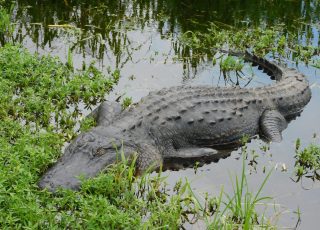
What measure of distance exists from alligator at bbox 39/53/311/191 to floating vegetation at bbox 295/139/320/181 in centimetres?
51

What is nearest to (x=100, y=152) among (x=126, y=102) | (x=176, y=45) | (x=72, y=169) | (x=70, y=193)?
(x=72, y=169)

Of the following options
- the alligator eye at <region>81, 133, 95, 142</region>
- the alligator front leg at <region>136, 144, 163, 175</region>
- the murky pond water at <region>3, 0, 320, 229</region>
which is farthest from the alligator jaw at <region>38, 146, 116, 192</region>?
the murky pond water at <region>3, 0, 320, 229</region>

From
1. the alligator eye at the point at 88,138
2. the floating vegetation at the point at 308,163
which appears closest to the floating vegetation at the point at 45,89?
the alligator eye at the point at 88,138

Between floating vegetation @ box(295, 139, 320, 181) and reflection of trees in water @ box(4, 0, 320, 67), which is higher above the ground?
reflection of trees in water @ box(4, 0, 320, 67)

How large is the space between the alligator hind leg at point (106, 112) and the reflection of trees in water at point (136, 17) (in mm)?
1705

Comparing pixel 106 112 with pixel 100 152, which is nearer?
pixel 100 152

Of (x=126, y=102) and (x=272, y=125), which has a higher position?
(x=126, y=102)

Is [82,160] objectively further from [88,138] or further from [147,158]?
[147,158]

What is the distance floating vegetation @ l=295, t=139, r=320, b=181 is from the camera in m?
5.98

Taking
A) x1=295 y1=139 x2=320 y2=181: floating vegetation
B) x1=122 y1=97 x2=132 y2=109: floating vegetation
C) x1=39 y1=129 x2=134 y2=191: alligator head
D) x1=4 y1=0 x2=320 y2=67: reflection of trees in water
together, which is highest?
x1=4 y1=0 x2=320 y2=67: reflection of trees in water

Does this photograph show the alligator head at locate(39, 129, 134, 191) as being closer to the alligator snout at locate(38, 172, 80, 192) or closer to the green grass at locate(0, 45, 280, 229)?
the alligator snout at locate(38, 172, 80, 192)

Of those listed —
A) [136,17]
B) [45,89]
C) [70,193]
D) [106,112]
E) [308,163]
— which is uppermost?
[136,17]

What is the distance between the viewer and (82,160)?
5535 mm

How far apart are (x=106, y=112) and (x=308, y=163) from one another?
2.28 m
